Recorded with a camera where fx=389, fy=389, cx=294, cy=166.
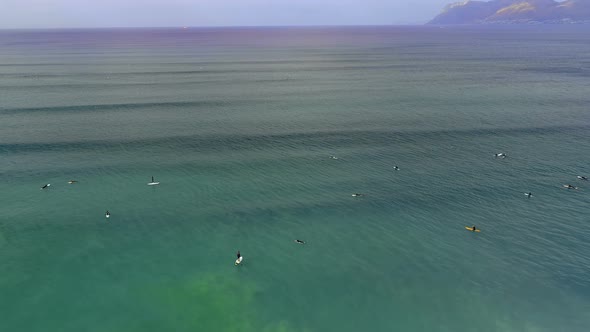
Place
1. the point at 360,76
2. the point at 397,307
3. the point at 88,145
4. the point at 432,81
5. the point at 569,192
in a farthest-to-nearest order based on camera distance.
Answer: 1. the point at 360,76
2. the point at 432,81
3. the point at 88,145
4. the point at 569,192
5. the point at 397,307

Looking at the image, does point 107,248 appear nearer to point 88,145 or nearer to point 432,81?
point 88,145

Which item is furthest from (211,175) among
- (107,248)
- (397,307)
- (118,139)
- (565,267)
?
(565,267)

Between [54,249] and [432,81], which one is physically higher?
[432,81]

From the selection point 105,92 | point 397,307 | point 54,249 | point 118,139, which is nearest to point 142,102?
point 105,92

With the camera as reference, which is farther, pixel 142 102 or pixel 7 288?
pixel 142 102

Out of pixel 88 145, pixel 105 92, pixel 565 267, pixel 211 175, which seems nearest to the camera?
pixel 565 267

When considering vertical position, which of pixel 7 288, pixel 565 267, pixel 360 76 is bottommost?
pixel 7 288

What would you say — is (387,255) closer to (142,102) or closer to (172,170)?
(172,170)
